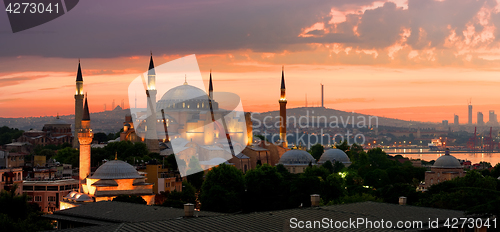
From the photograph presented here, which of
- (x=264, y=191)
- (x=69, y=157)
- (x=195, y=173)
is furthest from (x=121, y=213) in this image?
(x=69, y=157)

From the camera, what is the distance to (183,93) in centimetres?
7081

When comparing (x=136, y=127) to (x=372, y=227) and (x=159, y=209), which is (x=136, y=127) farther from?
(x=372, y=227)

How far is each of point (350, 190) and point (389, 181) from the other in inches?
299

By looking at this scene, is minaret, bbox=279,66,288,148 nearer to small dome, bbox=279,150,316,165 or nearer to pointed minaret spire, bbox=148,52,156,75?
small dome, bbox=279,150,316,165

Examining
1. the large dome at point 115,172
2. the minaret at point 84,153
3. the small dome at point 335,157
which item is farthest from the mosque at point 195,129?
the large dome at point 115,172

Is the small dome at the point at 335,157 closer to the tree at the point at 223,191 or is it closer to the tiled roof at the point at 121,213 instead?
the tree at the point at 223,191

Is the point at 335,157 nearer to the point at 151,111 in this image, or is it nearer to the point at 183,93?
the point at 151,111

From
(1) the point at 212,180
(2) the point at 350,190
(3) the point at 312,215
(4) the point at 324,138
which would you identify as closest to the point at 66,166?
(1) the point at 212,180

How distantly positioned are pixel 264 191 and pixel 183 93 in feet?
114

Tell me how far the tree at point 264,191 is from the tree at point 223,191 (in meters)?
0.47

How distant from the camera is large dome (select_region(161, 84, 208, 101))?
70250mm

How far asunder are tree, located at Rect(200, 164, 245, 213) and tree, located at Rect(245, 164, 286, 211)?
47 centimetres

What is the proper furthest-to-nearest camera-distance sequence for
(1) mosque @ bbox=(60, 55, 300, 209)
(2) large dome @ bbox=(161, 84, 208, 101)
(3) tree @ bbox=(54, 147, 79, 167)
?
(2) large dome @ bbox=(161, 84, 208, 101) → (1) mosque @ bbox=(60, 55, 300, 209) → (3) tree @ bbox=(54, 147, 79, 167)

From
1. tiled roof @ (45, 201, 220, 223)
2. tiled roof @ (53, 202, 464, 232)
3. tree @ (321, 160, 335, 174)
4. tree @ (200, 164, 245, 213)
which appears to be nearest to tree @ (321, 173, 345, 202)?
tree @ (200, 164, 245, 213)
